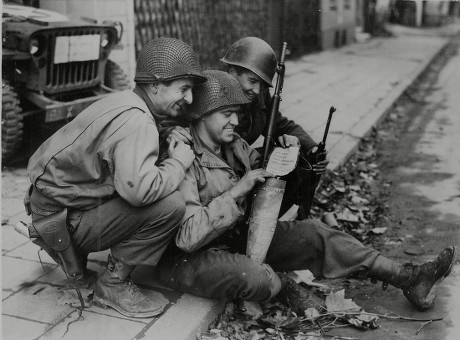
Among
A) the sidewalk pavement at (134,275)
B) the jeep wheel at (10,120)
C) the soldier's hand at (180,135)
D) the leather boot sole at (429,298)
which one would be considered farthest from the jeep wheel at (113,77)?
the leather boot sole at (429,298)

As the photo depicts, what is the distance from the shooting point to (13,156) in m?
6.30

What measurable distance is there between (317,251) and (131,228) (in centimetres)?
118

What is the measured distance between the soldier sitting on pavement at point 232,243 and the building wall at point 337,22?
15226mm

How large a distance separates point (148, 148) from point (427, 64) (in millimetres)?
15363

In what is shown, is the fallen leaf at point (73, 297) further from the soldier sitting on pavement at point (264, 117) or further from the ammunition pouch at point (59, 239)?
the soldier sitting on pavement at point (264, 117)

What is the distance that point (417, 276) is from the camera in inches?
151

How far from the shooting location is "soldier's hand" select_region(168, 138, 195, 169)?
3.34 m

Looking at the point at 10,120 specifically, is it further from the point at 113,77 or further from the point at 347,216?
the point at 347,216

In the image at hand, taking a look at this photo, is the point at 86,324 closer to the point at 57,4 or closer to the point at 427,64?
the point at 57,4

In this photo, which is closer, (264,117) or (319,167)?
(319,167)

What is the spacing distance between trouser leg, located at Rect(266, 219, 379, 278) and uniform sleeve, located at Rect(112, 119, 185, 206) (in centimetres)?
101

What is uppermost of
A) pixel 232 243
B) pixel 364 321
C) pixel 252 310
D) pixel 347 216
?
pixel 232 243

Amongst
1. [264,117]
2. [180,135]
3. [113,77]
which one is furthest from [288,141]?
[113,77]

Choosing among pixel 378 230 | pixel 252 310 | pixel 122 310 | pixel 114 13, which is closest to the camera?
pixel 122 310
